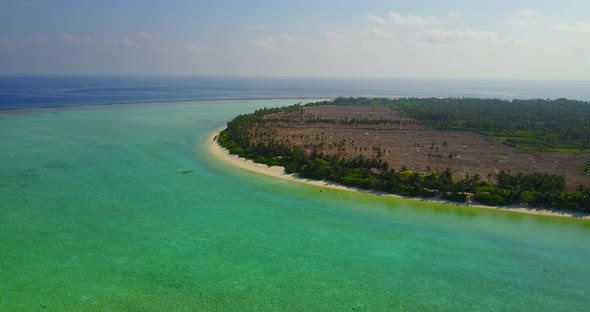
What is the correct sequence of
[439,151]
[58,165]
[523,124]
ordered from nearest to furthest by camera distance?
[58,165]
[439,151]
[523,124]

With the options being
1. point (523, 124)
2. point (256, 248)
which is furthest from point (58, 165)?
point (523, 124)

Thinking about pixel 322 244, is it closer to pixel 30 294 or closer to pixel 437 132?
pixel 30 294

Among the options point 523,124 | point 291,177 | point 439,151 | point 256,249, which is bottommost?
point 256,249

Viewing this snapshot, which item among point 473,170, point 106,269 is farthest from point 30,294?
point 473,170

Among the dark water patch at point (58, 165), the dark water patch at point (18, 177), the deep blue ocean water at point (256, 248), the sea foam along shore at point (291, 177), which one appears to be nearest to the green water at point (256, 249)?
the deep blue ocean water at point (256, 248)

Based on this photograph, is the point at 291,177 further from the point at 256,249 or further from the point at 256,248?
the point at 256,249

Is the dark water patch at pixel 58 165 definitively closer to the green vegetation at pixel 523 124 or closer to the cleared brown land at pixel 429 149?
the cleared brown land at pixel 429 149

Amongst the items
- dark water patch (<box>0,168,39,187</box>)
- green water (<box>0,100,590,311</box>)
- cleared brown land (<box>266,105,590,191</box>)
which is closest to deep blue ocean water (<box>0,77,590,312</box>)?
green water (<box>0,100,590,311</box>)
